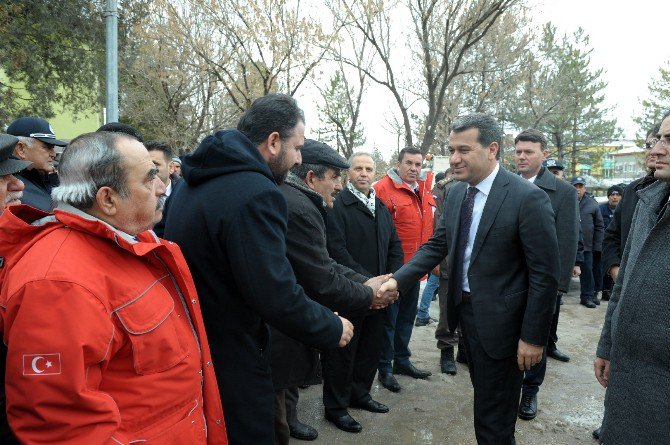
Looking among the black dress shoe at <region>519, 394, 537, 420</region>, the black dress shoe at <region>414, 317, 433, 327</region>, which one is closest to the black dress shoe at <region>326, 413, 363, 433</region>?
the black dress shoe at <region>519, 394, 537, 420</region>

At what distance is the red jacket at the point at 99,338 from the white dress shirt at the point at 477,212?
5.85 ft

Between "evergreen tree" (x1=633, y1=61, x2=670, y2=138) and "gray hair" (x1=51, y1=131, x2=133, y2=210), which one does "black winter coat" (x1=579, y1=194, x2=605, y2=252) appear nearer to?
"gray hair" (x1=51, y1=131, x2=133, y2=210)

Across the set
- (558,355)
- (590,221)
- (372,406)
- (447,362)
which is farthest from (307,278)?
(590,221)

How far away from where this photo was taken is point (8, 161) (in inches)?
78.6

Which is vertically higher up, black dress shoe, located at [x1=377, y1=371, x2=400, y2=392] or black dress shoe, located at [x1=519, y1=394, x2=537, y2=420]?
black dress shoe, located at [x1=519, y1=394, x2=537, y2=420]

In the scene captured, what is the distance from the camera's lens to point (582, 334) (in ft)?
21.6

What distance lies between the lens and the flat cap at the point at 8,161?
196 centimetres

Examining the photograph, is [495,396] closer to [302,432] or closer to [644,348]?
[644,348]

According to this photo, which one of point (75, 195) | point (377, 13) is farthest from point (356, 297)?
point (377, 13)

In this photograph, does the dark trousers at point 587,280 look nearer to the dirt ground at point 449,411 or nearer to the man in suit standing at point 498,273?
the dirt ground at point 449,411

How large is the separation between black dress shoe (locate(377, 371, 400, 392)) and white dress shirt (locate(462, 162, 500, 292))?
204 cm

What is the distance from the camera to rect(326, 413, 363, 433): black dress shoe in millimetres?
3893

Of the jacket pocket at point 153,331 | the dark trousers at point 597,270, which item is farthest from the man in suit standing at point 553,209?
the dark trousers at point 597,270

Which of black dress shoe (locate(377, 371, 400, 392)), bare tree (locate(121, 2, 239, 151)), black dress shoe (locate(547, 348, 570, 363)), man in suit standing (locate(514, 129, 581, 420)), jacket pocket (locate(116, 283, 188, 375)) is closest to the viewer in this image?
jacket pocket (locate(116, 283, 188, 375))
